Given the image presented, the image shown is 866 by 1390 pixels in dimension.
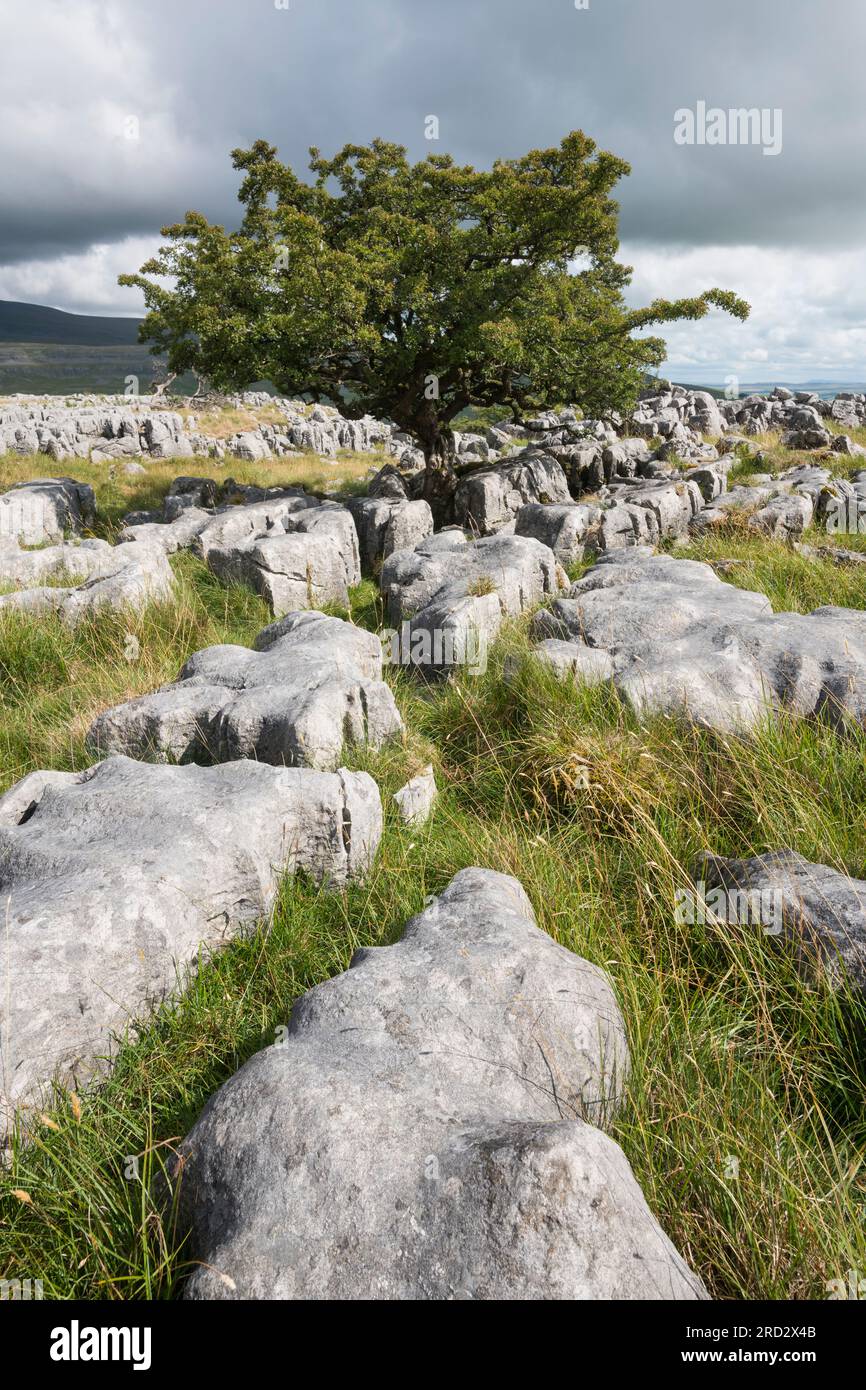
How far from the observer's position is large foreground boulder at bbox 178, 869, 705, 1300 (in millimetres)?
1971

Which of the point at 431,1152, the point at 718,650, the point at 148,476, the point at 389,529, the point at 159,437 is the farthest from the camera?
the point at 159,437

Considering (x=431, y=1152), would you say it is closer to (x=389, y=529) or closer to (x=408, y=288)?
(x=389, y=529)

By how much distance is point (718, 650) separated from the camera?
606cm

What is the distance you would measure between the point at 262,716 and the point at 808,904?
3572 mm

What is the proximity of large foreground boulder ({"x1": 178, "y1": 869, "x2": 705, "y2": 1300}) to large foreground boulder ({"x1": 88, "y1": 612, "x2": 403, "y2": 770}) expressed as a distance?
2368mm

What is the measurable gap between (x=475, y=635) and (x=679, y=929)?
4.19 metres

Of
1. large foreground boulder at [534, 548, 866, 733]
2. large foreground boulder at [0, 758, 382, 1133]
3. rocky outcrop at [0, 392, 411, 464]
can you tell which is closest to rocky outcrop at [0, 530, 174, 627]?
large foreground boulder at [0, 758, 382, 1133]

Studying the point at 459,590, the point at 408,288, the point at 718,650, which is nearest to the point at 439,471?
the point at 408,288

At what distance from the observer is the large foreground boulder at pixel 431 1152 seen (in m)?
1.97

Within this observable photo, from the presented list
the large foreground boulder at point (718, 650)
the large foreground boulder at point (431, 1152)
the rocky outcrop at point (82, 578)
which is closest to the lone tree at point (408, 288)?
the rocky outcrop at point (82, 578)

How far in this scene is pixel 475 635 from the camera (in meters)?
7.43

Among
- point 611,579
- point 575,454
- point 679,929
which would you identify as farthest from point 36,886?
point 575,454
